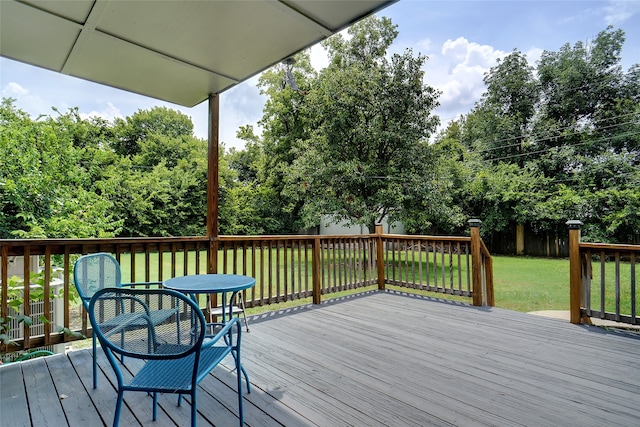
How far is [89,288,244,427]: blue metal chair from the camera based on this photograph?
4.46ft

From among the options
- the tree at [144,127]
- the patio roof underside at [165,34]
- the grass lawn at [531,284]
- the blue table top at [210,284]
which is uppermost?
the tree at [144,127]

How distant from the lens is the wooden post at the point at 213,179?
11.6 feet

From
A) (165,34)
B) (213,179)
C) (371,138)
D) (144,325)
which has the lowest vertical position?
(144,325)

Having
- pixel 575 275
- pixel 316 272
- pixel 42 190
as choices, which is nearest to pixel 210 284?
pixel 316 272

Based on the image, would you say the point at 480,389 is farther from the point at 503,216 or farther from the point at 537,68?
the point at 537,68

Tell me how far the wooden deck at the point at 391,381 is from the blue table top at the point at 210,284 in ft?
2.19

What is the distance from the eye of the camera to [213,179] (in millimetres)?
3551

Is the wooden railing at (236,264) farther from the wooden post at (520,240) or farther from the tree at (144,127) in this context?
the tree at (144,127)

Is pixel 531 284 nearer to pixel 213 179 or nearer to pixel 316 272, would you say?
pixel 316 272

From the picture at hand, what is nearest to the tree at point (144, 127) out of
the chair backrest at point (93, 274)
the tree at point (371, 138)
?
the tree at point (371, 138)

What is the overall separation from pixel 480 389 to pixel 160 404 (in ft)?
6.70

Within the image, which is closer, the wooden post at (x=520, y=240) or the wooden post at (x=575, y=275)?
the wooden post at (x=575, y=275)

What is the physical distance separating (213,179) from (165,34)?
1.49 meters

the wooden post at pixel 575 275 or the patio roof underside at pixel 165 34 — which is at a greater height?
the patio roof underside at pixel 165 34
